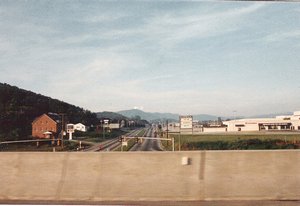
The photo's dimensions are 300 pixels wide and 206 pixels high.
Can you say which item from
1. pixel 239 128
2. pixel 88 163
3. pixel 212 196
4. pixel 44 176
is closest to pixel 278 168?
pixel 212 196

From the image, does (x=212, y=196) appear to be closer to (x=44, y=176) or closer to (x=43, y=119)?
(x=44, y=176)

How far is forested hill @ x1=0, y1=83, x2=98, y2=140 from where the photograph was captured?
10337cm

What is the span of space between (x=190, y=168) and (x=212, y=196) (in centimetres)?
86

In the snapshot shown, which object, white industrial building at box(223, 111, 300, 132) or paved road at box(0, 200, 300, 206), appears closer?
paved road at box(0, 200, 300, 206)

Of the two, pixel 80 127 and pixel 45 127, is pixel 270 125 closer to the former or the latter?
pixel 80 127

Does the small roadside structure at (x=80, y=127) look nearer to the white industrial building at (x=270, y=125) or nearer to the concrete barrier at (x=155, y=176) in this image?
the white industrial building at (x=270, y=125)

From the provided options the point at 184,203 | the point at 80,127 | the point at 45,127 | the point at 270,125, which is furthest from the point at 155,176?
the point at 270,125

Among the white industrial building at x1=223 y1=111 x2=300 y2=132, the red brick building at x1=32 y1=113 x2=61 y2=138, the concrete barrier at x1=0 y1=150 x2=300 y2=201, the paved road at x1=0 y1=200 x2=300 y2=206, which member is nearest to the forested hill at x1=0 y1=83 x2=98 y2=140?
the red brick building at x1=32 y1=113 x2=61 y2=138

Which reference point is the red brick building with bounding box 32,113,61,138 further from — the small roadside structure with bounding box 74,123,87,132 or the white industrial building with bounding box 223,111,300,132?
the white industrial building with bounding box 223,111,300,132

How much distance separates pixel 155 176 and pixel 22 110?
11129cm

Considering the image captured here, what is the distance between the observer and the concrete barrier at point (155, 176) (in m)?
8.64

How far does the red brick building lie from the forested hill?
268 cm

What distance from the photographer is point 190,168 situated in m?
8.76

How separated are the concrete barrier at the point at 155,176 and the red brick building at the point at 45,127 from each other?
10071 cm
